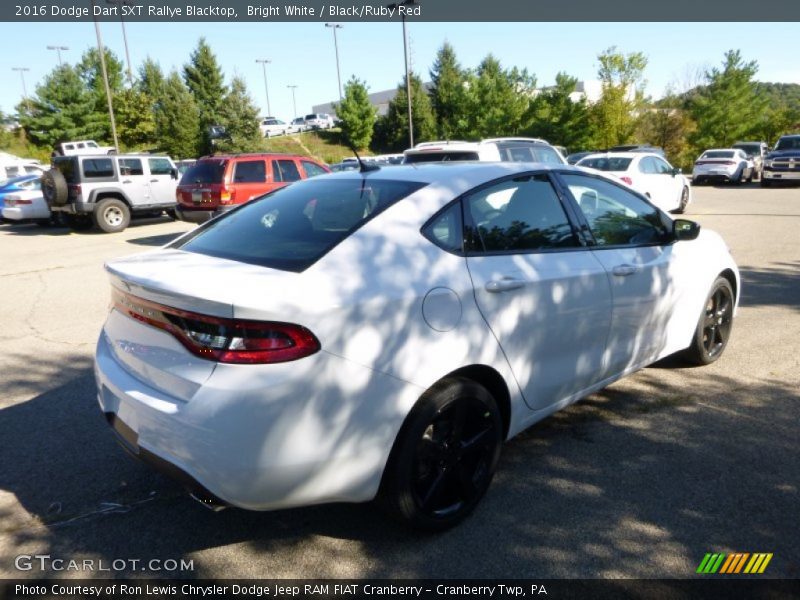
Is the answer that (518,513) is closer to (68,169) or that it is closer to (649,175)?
(649,175)

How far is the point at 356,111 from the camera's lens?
5006cm

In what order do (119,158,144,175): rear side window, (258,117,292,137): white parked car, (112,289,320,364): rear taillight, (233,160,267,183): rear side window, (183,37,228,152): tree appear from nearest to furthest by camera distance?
1. (112,289,320,364): rear taillight
2. (233,160,267,183): rear side window
3. (119,158,144,175): rear side window
4. (183,37,228,152): tree
5. (258,117,292,137): white parked car

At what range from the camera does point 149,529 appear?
289 cm

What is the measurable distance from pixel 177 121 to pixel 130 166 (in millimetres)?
29235

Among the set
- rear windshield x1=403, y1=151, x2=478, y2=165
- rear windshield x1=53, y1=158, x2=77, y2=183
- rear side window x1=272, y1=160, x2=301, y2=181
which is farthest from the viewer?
rear windshield x1=53, y1=158, x2=77, y2=183

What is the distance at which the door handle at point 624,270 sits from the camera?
11.4 feet

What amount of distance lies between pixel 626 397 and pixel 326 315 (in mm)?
2779

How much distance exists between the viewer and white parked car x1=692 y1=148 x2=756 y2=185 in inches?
984

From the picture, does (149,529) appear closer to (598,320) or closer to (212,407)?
(212,407)

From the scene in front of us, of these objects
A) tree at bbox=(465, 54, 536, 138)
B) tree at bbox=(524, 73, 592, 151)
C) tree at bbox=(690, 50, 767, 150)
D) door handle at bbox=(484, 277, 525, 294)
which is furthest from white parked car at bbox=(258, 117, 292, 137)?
door handle at bbox=(484, 277, 525, 294)

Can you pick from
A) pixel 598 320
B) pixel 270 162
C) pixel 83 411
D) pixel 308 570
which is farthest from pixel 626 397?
pixel 270 162

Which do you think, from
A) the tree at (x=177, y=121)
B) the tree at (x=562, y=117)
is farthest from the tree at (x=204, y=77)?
the tree at (x=562, y=117)

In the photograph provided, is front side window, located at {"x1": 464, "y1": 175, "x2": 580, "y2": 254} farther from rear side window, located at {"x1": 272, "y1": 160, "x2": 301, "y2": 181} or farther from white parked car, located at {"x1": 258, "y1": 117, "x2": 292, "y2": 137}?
white parked car, located at {"x1": 258, "y1": 117, "x2": 292, "y2": 137}

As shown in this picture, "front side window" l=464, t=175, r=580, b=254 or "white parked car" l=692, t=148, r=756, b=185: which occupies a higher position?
"front side window" l=464, t=175, r=580, b=254
